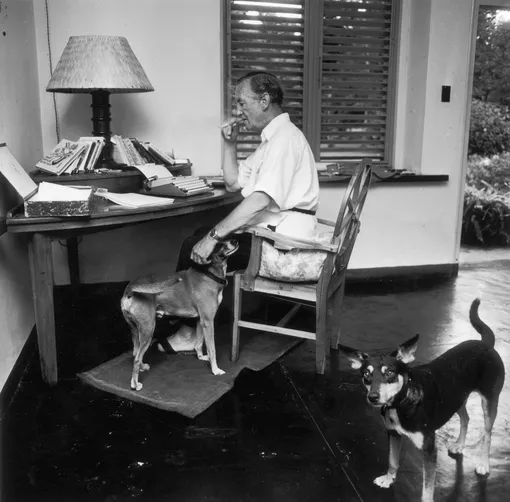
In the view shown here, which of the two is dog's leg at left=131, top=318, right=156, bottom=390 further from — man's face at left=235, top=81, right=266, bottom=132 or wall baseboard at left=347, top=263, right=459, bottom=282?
wall baseboard at left=347, top=263, right=459, bottom=282

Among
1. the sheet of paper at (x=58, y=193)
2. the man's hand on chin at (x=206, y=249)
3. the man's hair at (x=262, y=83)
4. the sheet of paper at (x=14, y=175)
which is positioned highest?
the man's hair at (x=262, y=83)

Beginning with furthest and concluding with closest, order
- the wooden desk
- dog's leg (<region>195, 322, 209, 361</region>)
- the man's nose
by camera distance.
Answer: dog's leg (<region>195, 322, 209, 361</region>) < the wooden desk < the man's nose

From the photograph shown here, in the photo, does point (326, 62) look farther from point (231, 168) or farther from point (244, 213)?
point (244, 213)

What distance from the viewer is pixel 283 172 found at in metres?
2.63

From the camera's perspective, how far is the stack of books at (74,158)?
10.3 feet

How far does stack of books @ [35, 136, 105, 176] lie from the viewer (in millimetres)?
3131

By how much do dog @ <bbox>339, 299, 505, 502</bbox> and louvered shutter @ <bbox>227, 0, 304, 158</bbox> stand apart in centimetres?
276

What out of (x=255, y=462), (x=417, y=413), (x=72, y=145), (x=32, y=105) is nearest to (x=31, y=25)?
(x=32, y=105)

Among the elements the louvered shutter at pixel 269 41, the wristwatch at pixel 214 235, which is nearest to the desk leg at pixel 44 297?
the wristwatch at pixel 214 235

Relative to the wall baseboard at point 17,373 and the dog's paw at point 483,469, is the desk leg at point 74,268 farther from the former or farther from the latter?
the dog's paw at point 483,469

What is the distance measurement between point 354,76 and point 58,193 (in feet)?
8.77

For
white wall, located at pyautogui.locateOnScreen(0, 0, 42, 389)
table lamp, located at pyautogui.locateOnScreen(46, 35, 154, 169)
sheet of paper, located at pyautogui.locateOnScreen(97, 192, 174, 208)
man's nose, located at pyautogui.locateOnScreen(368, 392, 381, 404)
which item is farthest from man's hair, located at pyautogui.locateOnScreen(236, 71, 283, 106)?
man's nose, located at pyautogui.locateOnScreen(368, 392, 381, 404)

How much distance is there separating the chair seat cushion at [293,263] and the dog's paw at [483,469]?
103 centimetres

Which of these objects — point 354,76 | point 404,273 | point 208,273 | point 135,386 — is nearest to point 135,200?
point 208,273
